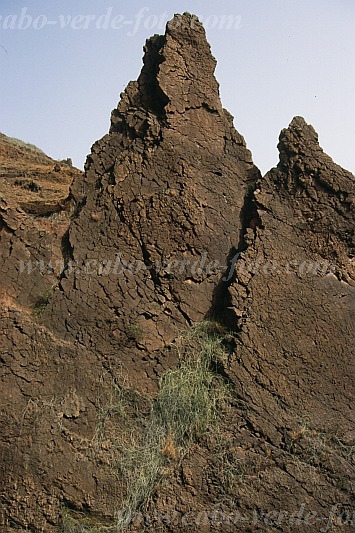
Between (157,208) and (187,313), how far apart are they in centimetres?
128

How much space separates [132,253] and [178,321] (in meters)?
0.96

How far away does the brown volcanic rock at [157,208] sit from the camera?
20.6 feet

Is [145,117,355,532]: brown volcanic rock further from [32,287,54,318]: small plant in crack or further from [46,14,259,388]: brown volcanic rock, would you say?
[32,287,54,318]: small plant in crack

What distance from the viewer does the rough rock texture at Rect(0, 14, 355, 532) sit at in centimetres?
566

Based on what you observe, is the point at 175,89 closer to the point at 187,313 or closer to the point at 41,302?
the point at 187,313

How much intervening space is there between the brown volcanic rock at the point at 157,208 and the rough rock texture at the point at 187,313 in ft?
0.06

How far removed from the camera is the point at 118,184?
6738mm

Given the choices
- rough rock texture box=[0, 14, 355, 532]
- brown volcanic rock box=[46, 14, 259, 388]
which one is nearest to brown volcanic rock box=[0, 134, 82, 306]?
rough rock texture box=[0, 14, 355, 532]

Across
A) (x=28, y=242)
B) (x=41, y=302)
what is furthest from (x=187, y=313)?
(x=28, y=242)

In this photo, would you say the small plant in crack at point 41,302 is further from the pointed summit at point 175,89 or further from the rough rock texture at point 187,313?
the pointed summit at point 175,89

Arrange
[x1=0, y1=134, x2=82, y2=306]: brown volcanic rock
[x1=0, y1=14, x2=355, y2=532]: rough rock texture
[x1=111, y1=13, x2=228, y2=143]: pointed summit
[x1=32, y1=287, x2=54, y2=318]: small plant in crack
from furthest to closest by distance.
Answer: [x1=111, y1=13, x2=228, y2=143]: pointed summit
[x1=0, y1=134, x2=82, y2=306]: brown volcanic rock
[x1=32, y1=287, x2=54, y2=318]: small plant in crack
[x1=0, y1=14, x2=355, y2=532]: rough rock texture

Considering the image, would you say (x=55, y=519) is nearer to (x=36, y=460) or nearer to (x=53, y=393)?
(x=36, y=460)

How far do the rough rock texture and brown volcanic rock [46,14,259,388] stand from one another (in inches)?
0.7

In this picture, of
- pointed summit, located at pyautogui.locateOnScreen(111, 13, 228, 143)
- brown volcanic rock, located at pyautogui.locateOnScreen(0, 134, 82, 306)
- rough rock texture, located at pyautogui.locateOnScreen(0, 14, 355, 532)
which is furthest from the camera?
pointed summit, located at pyautogui.locateOnScreen(111, 13, 228, 143)
